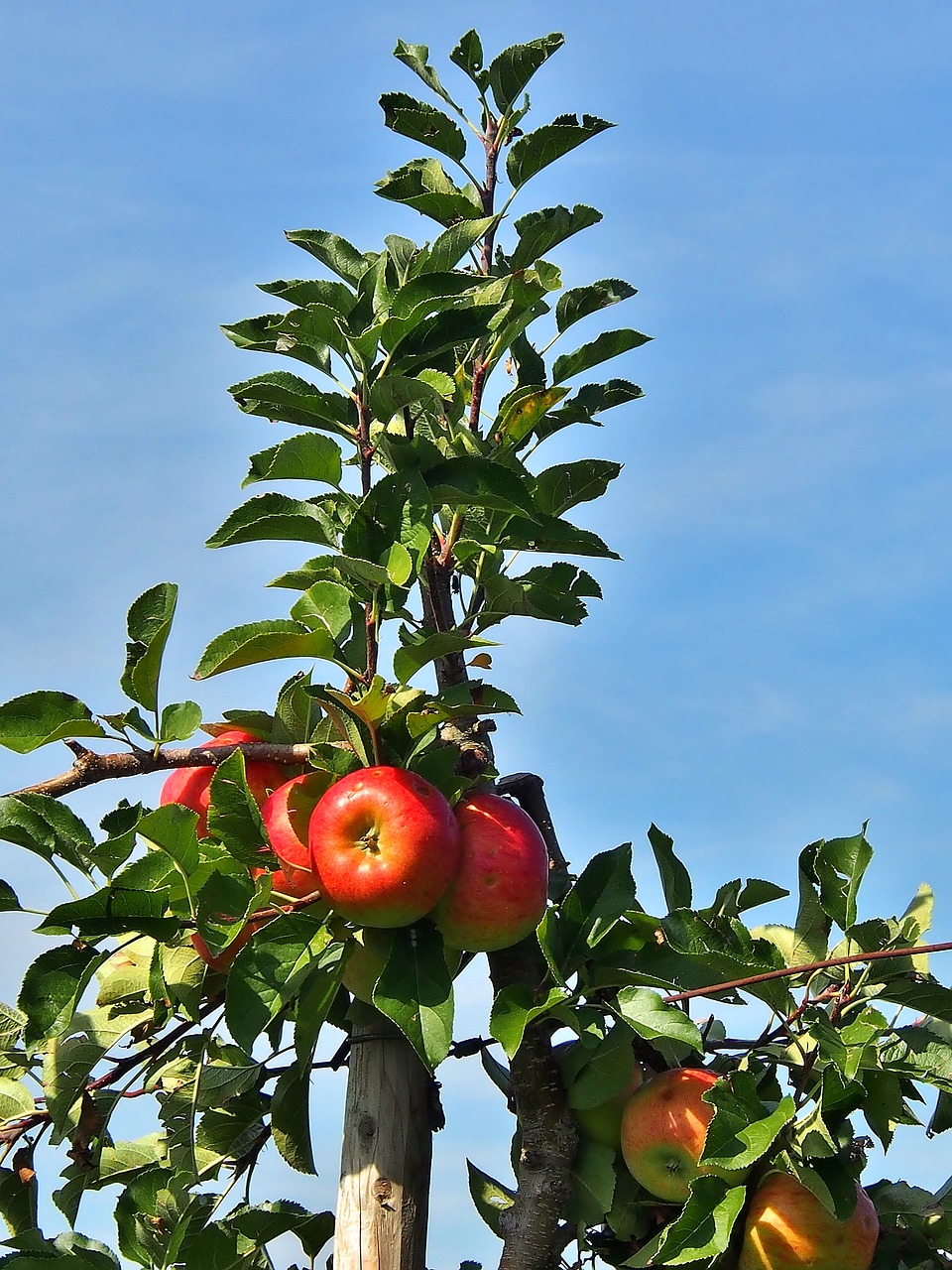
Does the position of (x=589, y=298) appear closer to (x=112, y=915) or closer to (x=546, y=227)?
(x=546, y=227)

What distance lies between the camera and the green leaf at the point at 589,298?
2.83 m

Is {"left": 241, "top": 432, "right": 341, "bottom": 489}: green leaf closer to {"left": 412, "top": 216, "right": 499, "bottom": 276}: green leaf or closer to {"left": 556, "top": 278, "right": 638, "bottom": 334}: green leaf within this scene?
{"left": 412, "top": 216, "right": 499, "bottom": 276}: green leaf

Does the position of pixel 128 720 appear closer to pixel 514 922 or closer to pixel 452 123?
pixel 514 922

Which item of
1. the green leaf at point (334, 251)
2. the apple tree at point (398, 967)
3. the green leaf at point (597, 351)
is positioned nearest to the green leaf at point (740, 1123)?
the apple tree at point (398, 967)

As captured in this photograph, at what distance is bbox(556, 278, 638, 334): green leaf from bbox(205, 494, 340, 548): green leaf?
0.82m

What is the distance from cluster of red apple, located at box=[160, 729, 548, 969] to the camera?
205 cm

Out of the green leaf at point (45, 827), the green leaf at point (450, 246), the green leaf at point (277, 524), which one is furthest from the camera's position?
the green leaf at point (450, 246)

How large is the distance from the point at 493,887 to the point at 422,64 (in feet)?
6.00

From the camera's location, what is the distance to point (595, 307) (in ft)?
9.36

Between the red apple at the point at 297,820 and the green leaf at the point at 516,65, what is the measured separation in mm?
1552

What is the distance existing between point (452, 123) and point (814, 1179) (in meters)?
2.15

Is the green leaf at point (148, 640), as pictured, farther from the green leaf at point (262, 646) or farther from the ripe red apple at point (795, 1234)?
the ripe red apple at point (795, 1234)

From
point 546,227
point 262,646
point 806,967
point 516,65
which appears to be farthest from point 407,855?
point 516,65

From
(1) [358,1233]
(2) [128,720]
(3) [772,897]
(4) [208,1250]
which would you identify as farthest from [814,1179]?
(2) [128,720]
